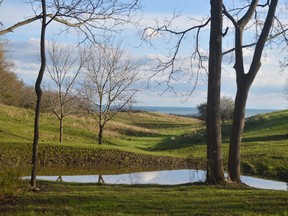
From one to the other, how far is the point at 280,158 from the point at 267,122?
2317 cm

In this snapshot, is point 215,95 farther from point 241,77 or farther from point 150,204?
point 150,204

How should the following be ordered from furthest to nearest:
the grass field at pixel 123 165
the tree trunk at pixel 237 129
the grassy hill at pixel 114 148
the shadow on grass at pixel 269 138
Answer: the shadow on grass at pixel 269 138 < the grassy hill at pixel 114 148 < the tree trunk at pixel 237 129 < the grass field at pixel 123 165

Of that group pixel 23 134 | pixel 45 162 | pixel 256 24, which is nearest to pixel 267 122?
pixel 23 134

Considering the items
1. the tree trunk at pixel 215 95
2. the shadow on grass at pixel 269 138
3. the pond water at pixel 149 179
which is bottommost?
the pond water at pixel 149 179

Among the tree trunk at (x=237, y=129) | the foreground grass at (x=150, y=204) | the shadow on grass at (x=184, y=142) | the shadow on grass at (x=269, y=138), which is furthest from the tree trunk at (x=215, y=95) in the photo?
the shadow on grass at (x=184, y=142)

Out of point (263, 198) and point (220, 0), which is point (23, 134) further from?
point (263, 198)

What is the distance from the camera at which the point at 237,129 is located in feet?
42.0

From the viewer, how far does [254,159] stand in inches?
925

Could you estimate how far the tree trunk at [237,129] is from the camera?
1269cm

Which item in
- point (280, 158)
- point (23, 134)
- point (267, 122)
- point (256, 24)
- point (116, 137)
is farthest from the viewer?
point (267, 122)

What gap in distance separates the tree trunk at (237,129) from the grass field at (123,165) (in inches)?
52.3

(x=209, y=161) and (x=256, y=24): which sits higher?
(x=256, y=24)

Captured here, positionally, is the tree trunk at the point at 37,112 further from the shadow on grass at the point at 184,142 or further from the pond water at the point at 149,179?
the shadow on grass at the point at 184,142

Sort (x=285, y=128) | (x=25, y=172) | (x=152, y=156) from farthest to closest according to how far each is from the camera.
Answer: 1. (x=285, y=128)
2. (x=152, y=156)
3. (x=25, y=172)
